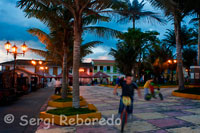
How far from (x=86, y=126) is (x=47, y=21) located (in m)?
6.69

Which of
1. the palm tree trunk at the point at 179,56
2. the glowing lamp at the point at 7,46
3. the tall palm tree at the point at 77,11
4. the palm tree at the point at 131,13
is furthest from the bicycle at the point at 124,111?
the glowing lamp at the point at 7,46

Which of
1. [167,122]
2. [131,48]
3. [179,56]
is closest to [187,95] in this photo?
[179,56]

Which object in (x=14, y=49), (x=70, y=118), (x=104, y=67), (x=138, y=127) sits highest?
(x=104, y=67)

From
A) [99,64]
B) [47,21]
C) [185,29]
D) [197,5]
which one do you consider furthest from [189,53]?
[47,21]

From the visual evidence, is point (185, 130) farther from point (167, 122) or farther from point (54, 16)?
point (54, 16)

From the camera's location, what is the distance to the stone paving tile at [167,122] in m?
5.20

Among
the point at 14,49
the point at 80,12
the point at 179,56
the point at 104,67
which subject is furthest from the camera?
the point at 104,67

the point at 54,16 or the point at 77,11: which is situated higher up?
the point at 54,16

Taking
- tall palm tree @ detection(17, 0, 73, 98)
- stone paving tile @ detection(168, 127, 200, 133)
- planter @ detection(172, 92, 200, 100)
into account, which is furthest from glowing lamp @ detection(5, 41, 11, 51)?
planter @ detection(172, 92, 200, 100)

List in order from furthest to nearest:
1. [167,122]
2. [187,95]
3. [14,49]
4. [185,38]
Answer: [185,38] < [14,49] < [187,95] < [167,122]

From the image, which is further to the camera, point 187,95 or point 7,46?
point 7,46

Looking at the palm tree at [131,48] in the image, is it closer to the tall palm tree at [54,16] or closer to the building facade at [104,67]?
the tall palm tree at [54,16]

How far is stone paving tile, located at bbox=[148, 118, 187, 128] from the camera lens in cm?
520

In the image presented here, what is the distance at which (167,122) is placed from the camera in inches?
218
